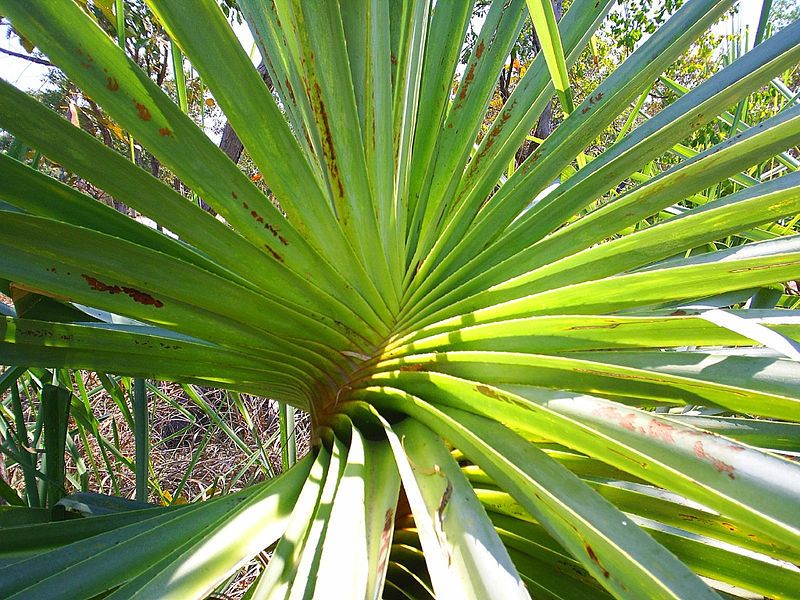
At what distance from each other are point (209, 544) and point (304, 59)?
1.33 ft

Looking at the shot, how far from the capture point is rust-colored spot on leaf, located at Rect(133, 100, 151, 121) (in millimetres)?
406

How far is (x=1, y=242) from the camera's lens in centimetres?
40

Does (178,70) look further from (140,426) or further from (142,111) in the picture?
(140,426)

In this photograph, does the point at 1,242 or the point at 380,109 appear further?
the point at 380,109

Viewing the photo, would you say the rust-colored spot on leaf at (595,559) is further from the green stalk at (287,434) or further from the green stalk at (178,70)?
the green stalk at (287,434)

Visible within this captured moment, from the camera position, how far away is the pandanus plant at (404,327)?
0.35 metres

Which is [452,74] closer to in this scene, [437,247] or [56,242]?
[437,247]

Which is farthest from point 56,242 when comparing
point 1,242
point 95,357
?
point 95,357

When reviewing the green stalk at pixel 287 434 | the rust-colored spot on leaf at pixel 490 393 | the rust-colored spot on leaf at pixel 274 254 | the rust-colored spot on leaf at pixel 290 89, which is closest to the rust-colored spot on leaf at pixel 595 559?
the rust-colored spot on leaf at pixel 490 393

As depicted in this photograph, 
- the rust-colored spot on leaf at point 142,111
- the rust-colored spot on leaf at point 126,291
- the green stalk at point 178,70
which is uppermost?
the green stalk at point 178,70

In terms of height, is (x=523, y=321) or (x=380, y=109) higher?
(x=380, y=109)

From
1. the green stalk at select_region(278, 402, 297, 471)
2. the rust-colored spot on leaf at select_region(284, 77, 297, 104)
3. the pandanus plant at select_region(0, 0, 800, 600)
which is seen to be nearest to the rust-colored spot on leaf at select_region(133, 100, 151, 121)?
the pandanus plant at select_region(0, 0, 800, 600)

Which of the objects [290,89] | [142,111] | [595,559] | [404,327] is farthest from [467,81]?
[595,559]

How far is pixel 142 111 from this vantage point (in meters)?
0.41
